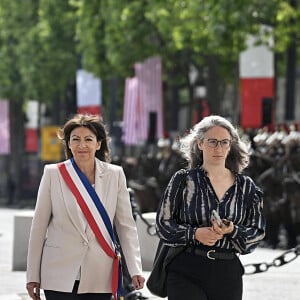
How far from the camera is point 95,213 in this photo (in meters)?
7.45

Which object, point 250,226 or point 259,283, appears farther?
point 259,283

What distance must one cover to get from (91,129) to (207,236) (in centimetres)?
98

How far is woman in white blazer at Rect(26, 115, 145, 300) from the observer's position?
Result: 7.36m

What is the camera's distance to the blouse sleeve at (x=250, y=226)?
7.21m

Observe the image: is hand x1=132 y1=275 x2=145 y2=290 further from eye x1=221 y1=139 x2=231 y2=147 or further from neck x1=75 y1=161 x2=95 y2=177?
eye x1=221 y1=139 x2=231 y2=147

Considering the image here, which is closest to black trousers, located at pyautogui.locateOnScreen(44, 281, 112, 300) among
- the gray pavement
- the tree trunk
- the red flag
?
the gray pavement

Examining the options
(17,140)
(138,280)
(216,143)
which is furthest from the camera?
(17,140)

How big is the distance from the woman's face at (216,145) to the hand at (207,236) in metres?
0.42

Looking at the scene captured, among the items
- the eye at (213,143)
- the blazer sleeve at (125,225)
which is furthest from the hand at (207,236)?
the blazer sleeve at (125,225)

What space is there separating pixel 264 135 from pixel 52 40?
24349 mm

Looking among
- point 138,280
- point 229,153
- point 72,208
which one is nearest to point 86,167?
point 72,208

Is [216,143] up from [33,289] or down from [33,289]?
up

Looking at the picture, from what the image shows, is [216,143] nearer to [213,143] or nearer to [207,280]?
[213,143]

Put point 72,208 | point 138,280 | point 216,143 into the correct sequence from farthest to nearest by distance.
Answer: point 138,280 < point 72,208 < point 216,143
